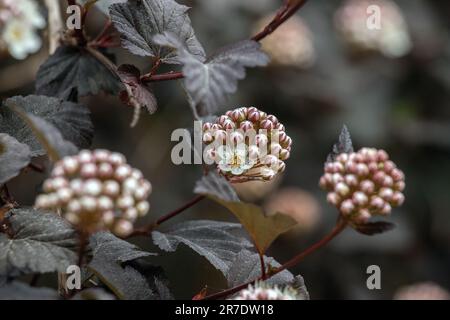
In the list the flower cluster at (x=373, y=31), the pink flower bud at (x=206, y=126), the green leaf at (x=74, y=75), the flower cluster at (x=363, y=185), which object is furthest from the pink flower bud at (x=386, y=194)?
the flower cluster at (x=373, y=31)

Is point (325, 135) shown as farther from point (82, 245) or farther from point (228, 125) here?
point (82, 245)

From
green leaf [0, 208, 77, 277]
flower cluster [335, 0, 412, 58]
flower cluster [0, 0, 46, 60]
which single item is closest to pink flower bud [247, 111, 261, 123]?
green leaf [0, 208, 77, 277]

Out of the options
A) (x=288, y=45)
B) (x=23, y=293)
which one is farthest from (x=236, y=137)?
(x=288, y=45)

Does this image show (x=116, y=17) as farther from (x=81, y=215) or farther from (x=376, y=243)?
(x=376, y=243)

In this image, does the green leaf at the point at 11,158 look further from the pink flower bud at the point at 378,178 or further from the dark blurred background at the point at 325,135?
the dark blurred background at the point at 325,135

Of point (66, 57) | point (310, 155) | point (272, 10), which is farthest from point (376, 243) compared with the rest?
point (66, 57)

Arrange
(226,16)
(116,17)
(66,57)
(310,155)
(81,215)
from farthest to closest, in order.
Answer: (310,155) → (226,16) → (66,57) → (116,17) → (81,215)
